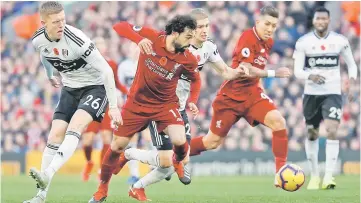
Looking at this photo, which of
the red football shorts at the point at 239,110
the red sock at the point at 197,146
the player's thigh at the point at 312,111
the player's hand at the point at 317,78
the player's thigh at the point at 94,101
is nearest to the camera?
the player's thigh at the point at 94,101

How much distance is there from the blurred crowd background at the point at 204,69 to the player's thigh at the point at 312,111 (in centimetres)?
688

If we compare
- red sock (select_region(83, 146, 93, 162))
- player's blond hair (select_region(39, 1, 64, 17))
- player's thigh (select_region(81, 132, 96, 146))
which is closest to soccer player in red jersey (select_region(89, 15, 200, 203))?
player's blond hair (select_region(39, 1, 64, 17))

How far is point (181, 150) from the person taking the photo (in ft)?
35.8

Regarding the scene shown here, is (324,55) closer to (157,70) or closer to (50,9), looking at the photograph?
(157,70)

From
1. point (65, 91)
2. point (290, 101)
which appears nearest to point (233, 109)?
point (65, 91)

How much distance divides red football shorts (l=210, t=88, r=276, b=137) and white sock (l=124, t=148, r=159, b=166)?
Answer: 72.5 inches

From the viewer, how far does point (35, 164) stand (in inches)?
878

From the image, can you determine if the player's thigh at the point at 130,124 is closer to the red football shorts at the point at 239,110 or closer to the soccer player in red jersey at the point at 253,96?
the soccer player in red jersey at the point at 253,96

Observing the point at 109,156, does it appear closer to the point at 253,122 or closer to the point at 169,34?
the point at 169,34

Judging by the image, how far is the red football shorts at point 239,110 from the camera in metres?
12.5

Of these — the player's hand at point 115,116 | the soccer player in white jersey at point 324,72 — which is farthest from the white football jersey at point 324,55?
the player's hand at point 115,116

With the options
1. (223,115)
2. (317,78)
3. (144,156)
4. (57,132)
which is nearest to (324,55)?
(317,78)

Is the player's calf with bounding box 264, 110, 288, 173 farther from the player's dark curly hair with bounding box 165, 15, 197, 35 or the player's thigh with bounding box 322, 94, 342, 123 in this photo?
the player's dark curly hair with bounding box 165, 15, 197, 35

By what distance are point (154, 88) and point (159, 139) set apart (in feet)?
2.30
